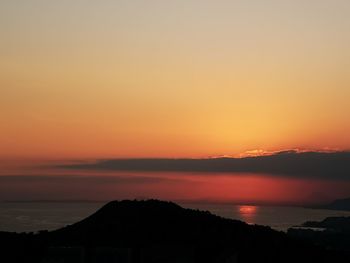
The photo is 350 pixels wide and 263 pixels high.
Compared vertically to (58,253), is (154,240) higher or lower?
lower

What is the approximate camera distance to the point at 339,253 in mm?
36469

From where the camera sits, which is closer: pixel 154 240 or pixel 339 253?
pixel 154 240

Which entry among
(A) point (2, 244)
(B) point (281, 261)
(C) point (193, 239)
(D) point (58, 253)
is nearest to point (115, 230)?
(C) point (193, 239)

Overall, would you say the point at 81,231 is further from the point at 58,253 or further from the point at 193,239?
the point at 58,253

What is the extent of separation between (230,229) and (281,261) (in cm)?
403

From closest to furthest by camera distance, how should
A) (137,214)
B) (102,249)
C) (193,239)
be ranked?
(102,249)
(193,239)
(137,214)

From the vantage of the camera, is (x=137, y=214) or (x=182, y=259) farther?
(x=137, y=214)

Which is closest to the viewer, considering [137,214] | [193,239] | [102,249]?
[102,249]

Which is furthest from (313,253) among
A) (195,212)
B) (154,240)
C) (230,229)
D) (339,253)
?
(154,240)

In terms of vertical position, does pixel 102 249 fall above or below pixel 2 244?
above

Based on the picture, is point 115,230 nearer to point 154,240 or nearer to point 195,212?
point 154,240

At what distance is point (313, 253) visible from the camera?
3475 centimetres

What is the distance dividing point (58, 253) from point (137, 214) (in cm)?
2403

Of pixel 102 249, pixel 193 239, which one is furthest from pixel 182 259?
pixel 193 239
